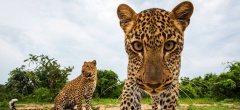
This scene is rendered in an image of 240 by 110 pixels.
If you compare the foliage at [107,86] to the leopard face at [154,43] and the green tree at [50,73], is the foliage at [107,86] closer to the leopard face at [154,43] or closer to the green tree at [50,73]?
the green tree at [50,73]

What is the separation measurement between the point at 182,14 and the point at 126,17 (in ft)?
2.02

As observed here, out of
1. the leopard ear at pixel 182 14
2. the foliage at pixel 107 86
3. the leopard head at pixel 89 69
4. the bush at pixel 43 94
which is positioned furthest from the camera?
the foliage at pixel 107 86

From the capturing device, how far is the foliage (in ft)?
55.2

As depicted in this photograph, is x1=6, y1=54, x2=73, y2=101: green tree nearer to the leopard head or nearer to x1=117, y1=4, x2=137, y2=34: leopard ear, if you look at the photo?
the leopard head

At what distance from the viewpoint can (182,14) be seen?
336 centimetres

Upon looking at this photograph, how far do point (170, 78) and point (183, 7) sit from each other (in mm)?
854

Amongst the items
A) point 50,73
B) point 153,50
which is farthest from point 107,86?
point 153,50

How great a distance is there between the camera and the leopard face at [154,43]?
291 centimetres

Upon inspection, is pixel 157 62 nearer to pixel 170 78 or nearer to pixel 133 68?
pixel 170 78

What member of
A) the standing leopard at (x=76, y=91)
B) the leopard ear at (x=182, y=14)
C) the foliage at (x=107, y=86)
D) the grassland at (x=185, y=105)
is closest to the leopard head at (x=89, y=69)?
the standing leopard at (x=76, y=91)

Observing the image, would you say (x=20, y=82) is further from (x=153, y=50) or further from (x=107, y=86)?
(x=153, y=50)

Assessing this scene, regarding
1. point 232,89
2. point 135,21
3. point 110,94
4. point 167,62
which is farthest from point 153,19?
point 110,94

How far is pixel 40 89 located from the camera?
15.3m

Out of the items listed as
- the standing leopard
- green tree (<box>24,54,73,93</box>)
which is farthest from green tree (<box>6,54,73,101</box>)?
the standing leopard
